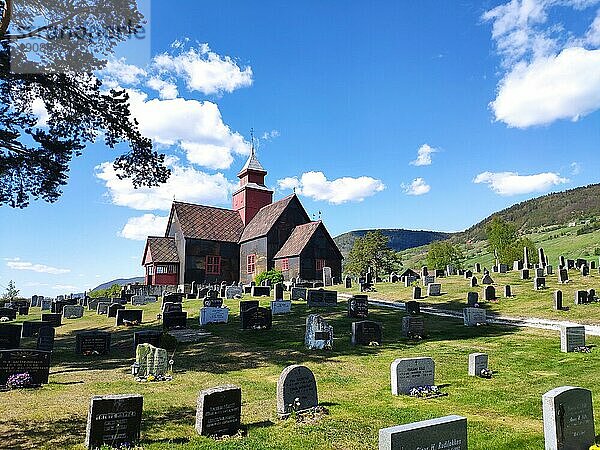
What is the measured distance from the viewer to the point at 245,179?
6312 cm

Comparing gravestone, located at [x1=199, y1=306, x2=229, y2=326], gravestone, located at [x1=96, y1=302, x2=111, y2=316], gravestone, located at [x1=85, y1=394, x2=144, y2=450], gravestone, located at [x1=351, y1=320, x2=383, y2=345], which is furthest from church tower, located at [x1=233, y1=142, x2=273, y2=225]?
gravestone, located at [x1=85, y1=394, x2=144, y2=450]

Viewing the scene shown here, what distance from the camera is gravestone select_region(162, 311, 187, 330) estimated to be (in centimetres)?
2189

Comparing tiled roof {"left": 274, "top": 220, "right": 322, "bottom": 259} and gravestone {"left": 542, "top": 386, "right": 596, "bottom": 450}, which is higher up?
tiled roof {"left": 274, "top": 220, "right": 322, "bottom": 259}

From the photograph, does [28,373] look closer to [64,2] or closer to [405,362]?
[405,362]

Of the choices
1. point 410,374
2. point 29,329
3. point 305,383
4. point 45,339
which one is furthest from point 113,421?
point 29,329

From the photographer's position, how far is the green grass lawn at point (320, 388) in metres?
8.28

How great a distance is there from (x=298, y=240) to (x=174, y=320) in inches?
1124

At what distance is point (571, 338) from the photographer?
603 inches

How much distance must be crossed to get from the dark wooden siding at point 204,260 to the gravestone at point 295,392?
43341mm

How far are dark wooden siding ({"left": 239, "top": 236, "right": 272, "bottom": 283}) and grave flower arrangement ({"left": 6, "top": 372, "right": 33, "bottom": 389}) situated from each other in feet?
128

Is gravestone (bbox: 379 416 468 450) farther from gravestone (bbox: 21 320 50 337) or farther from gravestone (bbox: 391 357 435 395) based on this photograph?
gravestone (bbox: 21 320 50 337)

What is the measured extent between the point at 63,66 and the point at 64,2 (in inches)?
87.1

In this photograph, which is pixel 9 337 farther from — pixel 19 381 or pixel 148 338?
pixel 19 381

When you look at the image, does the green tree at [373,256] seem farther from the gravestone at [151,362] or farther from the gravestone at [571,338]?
the gravestone at [151,362]
